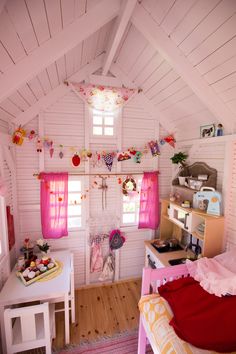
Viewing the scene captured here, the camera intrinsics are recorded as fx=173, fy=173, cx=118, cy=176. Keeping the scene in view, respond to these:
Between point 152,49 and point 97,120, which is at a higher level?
point 152,49

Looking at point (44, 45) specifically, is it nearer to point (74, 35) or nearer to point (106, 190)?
point (74, 35)

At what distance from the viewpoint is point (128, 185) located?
9.78 ft

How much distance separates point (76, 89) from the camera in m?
Answer: 2.61

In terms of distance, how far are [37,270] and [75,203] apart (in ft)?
3.46

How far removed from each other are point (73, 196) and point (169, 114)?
2123mm

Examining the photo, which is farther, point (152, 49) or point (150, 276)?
point (152, 49)

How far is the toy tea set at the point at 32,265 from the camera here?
2137 mm

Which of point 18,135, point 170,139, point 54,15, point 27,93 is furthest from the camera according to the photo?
point 170,139

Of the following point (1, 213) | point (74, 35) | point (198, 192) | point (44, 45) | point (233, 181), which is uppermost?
point (74, 35)

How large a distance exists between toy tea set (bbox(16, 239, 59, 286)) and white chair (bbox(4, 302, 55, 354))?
1.20 ft

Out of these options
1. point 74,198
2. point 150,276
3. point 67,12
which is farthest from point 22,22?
point 150,276

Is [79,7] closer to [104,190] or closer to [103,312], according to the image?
[104,190]

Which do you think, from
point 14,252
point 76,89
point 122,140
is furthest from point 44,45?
point 14,252

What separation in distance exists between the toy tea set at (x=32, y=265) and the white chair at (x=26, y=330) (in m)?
0.36
